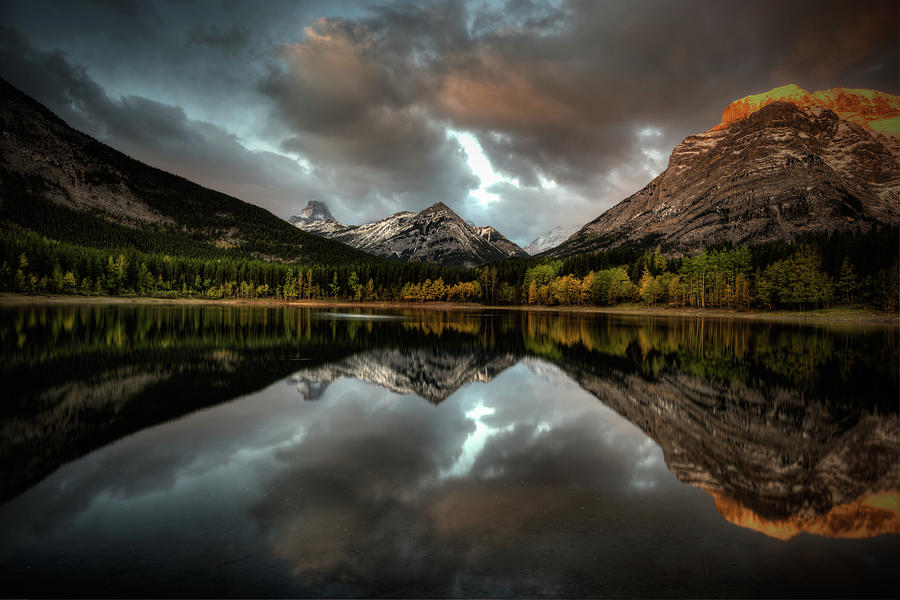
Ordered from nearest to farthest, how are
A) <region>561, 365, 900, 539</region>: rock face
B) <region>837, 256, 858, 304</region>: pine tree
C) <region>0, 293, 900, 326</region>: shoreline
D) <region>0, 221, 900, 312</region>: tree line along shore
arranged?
<region>561, 365, 900, 539</region>: rock face → <region>0, 293, 900, 326</region>: shoreline → <region>837, 256, 858, 304</region>: pine tree → <region>0, 221, 900, 312</region>: tree line along shore

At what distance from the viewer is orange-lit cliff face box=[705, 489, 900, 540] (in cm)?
809

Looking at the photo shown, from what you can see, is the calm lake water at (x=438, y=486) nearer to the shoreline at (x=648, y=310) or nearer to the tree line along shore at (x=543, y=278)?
the shoreline at (x=648, y=310)

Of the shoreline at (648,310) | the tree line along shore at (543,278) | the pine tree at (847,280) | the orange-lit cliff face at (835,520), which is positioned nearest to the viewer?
the orange-lit cliff face at (835,520)

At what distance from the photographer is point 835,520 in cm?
855

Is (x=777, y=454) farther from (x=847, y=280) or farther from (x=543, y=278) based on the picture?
(x=543, y=278)

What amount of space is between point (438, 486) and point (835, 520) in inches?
299

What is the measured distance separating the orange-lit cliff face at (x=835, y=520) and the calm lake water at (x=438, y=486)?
4 centimetres

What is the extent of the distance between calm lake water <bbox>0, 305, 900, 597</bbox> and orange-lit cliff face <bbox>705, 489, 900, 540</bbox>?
1.7 inches

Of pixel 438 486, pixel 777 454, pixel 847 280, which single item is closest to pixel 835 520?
pixel 777 454

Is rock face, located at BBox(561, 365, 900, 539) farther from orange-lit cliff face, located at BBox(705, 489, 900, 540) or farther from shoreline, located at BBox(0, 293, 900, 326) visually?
shoreline, located at BBox(0, 293, 900, 326)

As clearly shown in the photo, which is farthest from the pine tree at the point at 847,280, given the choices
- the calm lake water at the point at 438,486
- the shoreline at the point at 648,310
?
the calm lake water at the point at 438,486

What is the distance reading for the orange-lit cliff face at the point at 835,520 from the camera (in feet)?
26.5

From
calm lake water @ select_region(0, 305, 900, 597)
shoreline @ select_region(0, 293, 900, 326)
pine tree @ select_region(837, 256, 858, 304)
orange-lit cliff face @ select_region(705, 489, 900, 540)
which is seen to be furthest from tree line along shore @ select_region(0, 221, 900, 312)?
orange-lit cliff face @ select_region(705, 489, 900, 540)

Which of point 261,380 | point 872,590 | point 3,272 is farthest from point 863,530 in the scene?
point 3,272
